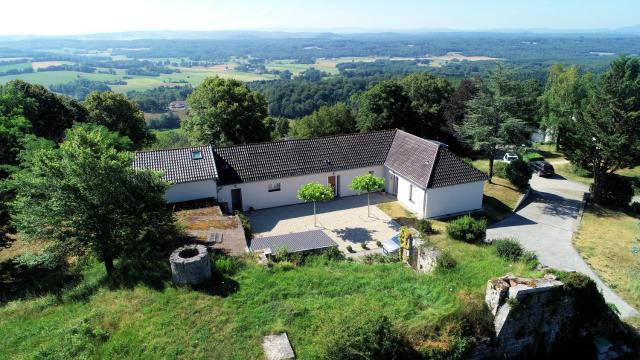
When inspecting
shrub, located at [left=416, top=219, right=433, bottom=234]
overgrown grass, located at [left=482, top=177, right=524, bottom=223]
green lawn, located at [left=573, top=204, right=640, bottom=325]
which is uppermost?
shrub, located at [left=416, top=219, right=433, bottom=234]

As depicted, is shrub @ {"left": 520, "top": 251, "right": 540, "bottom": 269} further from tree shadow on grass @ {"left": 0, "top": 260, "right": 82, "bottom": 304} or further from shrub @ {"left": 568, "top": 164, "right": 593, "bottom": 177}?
shrub @ {"left": 568, "top": 164, "right": 593, "bottom": 177}

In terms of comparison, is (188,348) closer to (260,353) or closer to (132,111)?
(260,353)

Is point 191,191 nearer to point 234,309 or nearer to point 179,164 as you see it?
point 179,164

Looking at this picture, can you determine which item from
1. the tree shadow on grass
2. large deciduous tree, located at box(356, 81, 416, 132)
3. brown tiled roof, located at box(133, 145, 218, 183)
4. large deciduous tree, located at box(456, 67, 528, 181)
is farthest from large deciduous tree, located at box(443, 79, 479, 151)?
the tree shadow on grass

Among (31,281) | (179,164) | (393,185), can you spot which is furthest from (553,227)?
(31,281)

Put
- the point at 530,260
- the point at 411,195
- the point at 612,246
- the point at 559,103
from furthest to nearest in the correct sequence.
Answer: the point at 559,103 < the point at 411,195 < the point at 612,246 < the point at 530,260

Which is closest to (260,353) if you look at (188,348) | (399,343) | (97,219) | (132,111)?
(188,348)
